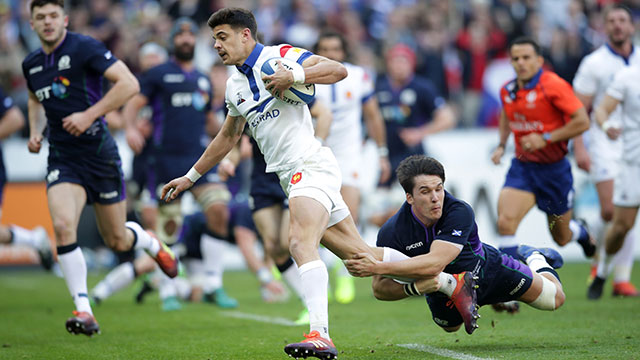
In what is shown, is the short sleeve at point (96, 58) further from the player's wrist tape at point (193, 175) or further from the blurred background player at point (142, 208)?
the blurred background player at point (142, 208)

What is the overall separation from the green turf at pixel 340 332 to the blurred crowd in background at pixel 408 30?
766 centimetres

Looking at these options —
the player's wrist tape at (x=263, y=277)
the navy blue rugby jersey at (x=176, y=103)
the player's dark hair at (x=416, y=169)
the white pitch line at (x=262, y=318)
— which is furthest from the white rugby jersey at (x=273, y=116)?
the player's wrist tape at (x=263, y=277)

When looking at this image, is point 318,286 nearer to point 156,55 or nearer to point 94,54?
point 94,54

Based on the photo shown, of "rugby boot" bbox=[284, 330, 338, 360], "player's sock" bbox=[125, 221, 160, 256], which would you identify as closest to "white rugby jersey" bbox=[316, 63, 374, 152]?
"player's sock" bbox=[125, 221, 160, 256]

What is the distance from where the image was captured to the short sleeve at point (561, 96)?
28.5 feet

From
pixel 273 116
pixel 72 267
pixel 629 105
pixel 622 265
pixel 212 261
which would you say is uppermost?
pixel 273 116

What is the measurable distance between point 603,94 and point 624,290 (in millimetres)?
2357

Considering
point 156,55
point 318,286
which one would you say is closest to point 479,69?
point 156,55

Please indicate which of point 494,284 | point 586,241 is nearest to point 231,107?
point 494,284

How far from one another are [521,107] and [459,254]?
286cm

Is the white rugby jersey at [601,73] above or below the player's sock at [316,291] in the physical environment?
above

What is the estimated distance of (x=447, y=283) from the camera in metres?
6.44

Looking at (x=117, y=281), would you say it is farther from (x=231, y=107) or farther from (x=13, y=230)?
(x=231, y=107)

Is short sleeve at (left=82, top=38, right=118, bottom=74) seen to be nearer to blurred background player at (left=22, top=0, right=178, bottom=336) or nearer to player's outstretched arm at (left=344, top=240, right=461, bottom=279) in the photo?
blurred background player at (left=22, top=0, right=178, bottom=336)
